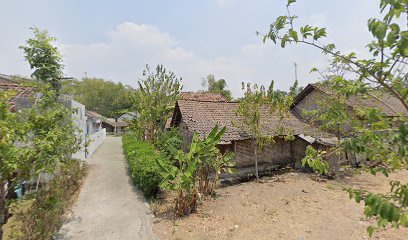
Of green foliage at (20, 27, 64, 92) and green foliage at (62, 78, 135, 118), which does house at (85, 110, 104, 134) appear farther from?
green foliage at (62, 78, 135, 118)

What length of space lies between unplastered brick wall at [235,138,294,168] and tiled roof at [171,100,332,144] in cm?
85

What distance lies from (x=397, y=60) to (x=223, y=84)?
1659 inches

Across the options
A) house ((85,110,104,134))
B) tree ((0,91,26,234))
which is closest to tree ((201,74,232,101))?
house ((85,110,104,134))

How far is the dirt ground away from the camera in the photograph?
6.42m

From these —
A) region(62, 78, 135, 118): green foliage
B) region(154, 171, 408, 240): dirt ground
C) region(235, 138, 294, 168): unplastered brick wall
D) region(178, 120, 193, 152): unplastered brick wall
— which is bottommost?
region(154, 171, 408, 240): dirt ground

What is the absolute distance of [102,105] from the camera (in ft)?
199

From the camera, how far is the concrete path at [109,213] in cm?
640

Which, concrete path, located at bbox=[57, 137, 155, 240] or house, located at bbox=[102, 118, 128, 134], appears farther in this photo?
house, located at bbox=[102, 118, 128, 134]

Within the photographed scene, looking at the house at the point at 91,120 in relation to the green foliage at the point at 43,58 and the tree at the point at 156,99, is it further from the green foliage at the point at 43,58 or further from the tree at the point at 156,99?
the green foliage at the point at 43,58

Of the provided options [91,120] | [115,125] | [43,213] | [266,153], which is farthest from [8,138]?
[115,125]

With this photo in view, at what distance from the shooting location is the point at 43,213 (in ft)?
19.5

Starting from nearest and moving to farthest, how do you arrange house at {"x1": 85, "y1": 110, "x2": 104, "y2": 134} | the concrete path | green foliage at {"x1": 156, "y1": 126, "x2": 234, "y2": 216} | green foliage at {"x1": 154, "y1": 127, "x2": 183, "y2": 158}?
the concrete path, green foliage at {"x1": 156, "y1": 126, "x2": 234, "y2": 216}, green foliage at {"x1": 154, "y1": 127, "x2": 183, "y2": 158}, house at {"x1": 85, "y1": 110, "x2": 104, "y2": 134}

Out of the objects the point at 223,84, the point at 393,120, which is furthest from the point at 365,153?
the point at 223,84

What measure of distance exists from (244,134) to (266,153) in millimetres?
2297
